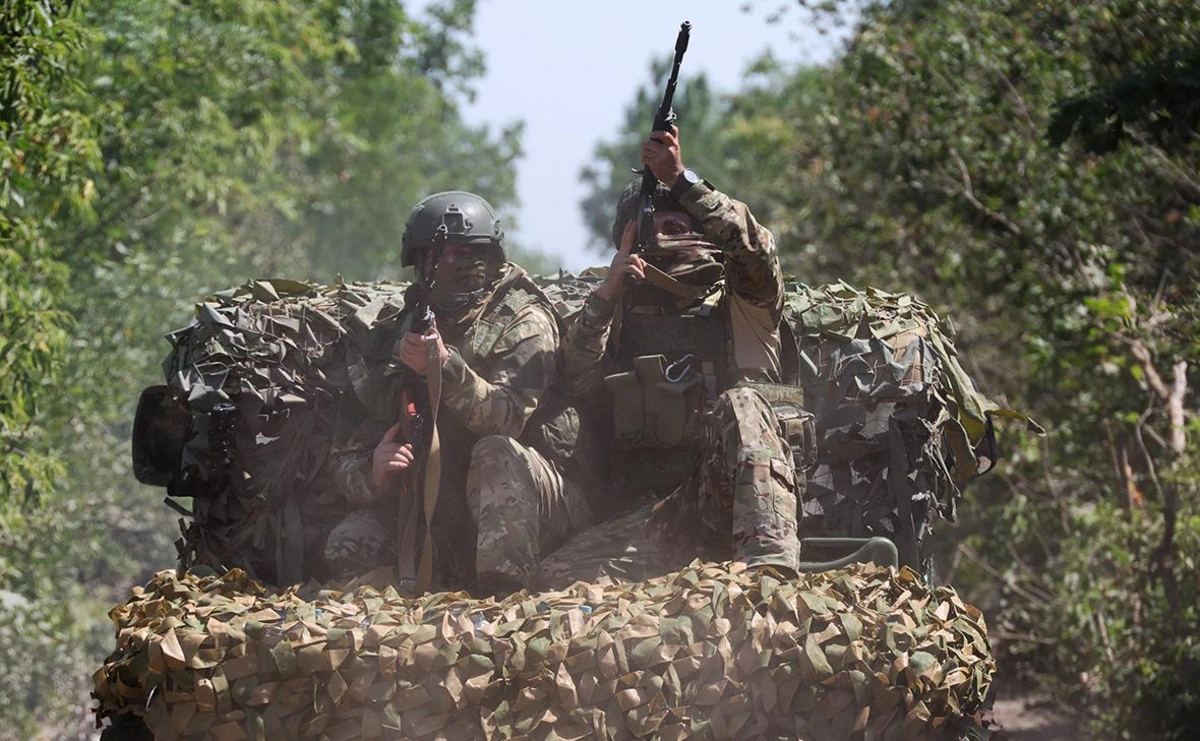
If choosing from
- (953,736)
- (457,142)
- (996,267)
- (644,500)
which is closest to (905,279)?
(996,267)

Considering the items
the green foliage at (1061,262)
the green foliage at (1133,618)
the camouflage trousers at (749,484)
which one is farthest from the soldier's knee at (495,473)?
the green foliage at (1133,618)

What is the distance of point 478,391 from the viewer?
634 centimetres

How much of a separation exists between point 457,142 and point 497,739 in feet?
128

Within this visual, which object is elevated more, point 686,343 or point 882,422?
point 686,343

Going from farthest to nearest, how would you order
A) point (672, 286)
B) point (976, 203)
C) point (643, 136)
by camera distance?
point (643, 136) < point (976, 203) < point (672, 286)

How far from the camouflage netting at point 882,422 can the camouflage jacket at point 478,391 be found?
3.22 ft

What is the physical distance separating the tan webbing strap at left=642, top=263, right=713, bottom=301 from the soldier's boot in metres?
0.73

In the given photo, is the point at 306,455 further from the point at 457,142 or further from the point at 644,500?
the point at 457,142

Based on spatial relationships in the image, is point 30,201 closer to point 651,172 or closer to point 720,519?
point 651,172

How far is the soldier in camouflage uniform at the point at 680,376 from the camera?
604 centimetres

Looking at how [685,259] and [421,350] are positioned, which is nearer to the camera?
[421,350]

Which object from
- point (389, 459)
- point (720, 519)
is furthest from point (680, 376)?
point (389, 459)

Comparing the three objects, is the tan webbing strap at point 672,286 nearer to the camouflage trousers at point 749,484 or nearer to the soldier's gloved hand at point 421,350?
the camouflage trousers at point 749,484

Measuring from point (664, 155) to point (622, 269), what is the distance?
47 cm
